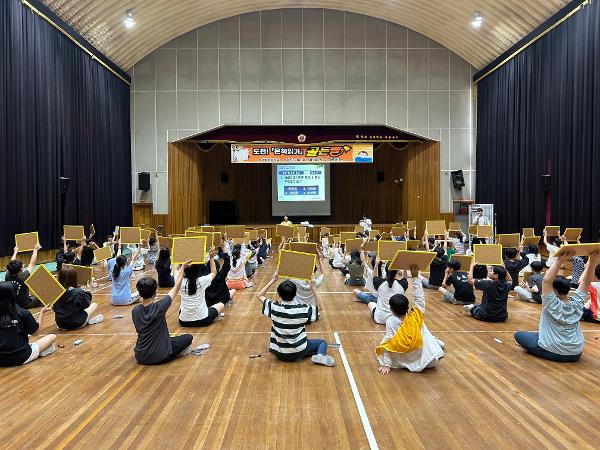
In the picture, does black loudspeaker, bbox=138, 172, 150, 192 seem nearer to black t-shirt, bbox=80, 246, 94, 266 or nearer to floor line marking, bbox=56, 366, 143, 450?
black t-shirt, bbox=80, 246, 94, 266

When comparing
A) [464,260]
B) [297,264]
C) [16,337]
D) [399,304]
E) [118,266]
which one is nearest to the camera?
[399,304]

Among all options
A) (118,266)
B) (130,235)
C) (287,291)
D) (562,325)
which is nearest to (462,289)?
(562,325)

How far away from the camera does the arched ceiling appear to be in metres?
14.5

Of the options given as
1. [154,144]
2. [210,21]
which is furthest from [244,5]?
[154,144]

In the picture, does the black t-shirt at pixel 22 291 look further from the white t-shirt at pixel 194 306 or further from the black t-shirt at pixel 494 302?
the black t-shirt at pixel 494 302

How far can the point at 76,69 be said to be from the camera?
1484cm

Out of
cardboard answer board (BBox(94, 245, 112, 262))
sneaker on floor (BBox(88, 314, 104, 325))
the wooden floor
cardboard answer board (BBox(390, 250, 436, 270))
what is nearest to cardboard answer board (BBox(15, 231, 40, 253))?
cardboard answer board (BBox(94, 245, 112, 262))

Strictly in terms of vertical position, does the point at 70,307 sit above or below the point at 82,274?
below

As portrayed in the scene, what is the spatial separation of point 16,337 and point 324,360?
10.3 feet

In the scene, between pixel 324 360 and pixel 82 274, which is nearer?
pixel 324 360

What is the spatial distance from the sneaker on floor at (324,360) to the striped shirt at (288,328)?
0.16 meters

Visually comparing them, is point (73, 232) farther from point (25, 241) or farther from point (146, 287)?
point (146, 287)

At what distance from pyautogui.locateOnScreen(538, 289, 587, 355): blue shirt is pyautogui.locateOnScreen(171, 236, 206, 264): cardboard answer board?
143 inches

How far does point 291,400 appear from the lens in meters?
3.73
